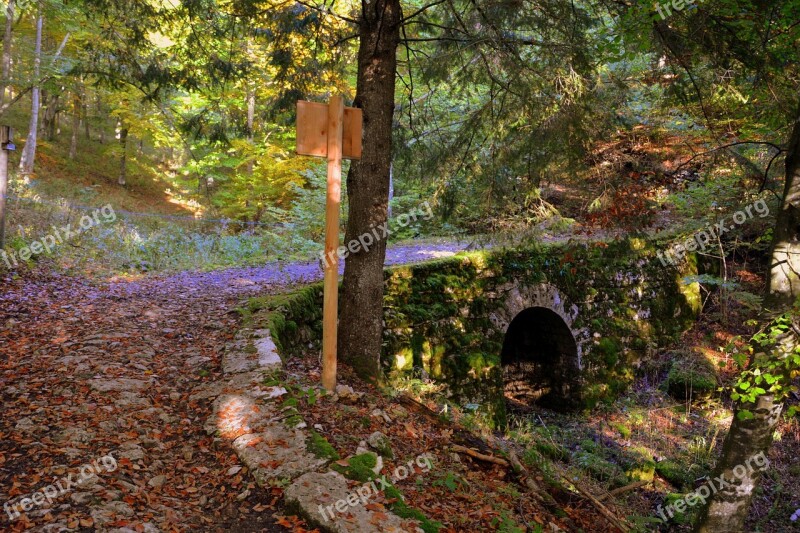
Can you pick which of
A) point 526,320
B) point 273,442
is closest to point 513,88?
point 273,442

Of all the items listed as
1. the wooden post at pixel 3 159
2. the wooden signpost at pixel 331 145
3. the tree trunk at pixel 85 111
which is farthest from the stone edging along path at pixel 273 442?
the tree trunk at pixel 85 111

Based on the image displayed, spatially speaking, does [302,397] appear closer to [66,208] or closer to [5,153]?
[5,153]

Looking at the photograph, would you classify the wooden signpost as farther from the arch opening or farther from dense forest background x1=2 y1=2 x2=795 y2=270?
the arch opening

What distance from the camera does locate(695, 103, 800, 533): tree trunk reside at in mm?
4086

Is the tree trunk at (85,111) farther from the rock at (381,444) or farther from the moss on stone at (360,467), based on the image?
the moss on stone at (360,467)

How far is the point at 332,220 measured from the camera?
400 centimetres

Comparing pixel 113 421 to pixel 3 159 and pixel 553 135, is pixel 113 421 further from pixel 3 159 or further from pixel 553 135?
pixel 3 159

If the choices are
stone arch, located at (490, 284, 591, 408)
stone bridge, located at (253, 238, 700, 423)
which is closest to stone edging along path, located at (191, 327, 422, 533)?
→ stone bridge, located at (253, 238, 700, 423)

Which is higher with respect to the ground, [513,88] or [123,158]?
[123,158]

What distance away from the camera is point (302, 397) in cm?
396

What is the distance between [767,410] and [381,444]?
324 centimetres

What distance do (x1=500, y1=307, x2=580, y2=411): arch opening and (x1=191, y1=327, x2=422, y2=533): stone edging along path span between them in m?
6.47

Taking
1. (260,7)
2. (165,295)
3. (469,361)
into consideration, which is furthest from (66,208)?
(469,361)

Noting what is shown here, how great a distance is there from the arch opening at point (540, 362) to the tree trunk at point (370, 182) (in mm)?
5278
